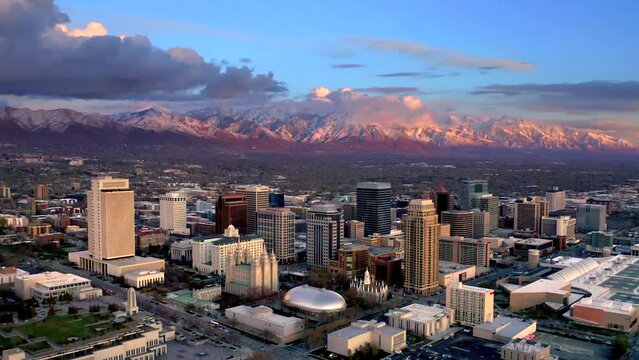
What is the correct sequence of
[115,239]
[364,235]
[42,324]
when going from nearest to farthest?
[42,324], [115,239], [364,235]

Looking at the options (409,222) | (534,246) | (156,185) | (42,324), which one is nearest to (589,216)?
(534,246)

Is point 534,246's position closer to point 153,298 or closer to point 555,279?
point 555,279

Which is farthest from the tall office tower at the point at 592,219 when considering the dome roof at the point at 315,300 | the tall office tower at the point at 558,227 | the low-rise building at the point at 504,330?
the dome roof at the point at 315,300

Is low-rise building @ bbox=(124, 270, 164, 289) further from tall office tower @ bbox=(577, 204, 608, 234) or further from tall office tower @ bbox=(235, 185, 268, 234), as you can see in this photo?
tall office tower @ bbox=(577, 204, 608, 234)

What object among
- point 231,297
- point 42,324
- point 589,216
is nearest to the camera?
point 42,324

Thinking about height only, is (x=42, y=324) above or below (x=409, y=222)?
below

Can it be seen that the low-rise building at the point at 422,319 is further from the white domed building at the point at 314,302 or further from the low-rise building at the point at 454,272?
the low-rise building at the point at 454,272
